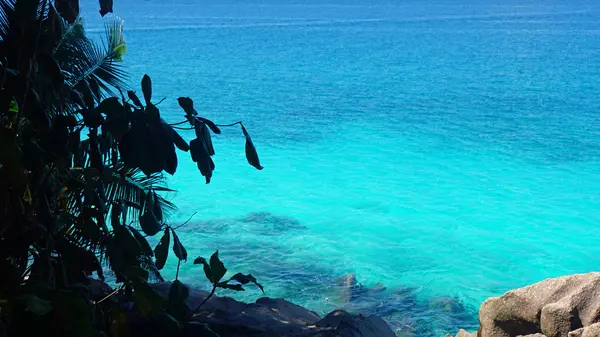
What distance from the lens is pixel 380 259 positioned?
8031mm

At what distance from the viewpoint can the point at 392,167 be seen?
11.3 m

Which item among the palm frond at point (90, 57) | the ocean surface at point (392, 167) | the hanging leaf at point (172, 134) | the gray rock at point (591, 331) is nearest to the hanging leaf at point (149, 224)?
the hanging leaf at point (172, 134)

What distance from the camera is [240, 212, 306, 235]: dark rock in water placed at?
852cm

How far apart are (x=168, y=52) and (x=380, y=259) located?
14378mm

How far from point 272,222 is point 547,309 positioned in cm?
487

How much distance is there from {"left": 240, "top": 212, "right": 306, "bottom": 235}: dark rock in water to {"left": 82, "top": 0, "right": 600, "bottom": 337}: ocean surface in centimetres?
4

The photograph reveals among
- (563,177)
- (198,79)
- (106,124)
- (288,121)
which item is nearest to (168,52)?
(198,79)

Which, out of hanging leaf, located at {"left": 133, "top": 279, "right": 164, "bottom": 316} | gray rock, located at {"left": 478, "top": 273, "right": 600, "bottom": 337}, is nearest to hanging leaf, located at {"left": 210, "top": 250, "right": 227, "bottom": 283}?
hanging leaf, located at {"left": 133, "top": 279, "right": 164, "bottom": 316}

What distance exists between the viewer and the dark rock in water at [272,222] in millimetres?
8523

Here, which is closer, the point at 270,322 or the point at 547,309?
the point at 270,322

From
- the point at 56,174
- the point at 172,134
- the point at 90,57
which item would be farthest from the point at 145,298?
the point at 90,57

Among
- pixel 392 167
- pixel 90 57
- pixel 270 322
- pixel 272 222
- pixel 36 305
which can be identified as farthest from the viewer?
pixel 392 167

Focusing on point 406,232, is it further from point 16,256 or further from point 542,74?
point 542,74

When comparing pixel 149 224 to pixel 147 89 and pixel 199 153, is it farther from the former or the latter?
pixel 147 89
